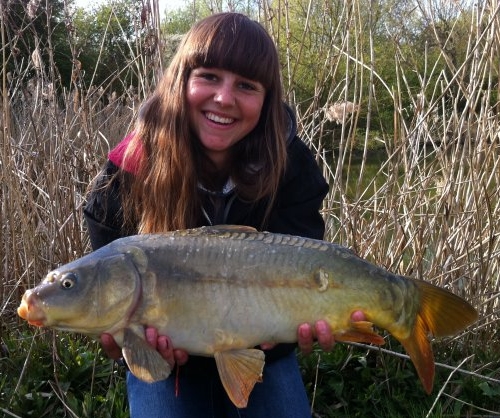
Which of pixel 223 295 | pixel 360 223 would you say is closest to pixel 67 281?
pixel 223 295

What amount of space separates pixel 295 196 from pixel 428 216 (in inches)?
34.8

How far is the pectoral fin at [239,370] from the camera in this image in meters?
1.60

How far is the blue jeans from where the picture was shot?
1960mm

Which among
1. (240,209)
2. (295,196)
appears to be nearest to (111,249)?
(240,209)

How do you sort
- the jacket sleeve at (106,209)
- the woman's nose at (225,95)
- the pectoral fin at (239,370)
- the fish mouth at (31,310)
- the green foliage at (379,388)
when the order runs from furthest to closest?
the green foliage at (379,388)
the jacket sleeve at (106,209)
the woman's nose at (225,95)
the pectoral fin at (239,370)
the fish mouth at (31,310)

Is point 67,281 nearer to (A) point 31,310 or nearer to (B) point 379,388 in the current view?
(A) point 31,310

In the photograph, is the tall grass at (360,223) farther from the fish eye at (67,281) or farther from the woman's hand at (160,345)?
the fish eye at (67,281)

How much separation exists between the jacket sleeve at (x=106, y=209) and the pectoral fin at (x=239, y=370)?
654mm

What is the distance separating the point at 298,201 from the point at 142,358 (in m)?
0.82

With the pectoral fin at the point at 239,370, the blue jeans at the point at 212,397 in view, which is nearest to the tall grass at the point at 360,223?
the blue jeans at the point at 212,397

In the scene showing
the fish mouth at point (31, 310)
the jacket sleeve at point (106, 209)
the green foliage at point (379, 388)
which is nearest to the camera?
the fish mouth at point (31, 310)

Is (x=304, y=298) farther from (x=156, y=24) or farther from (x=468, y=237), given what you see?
(x=156, y=24)

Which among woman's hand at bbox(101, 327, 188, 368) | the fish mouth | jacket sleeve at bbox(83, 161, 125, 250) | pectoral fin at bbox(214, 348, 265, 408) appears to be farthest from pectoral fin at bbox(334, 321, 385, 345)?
jacket sleeve at bbox(83, 161, 125, 250)

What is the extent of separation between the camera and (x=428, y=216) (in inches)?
111
